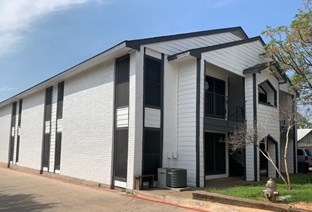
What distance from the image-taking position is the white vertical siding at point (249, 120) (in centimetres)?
1561

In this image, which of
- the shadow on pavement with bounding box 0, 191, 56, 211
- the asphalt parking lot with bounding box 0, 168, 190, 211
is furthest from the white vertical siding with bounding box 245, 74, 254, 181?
the shadow on pavement with bounding box 0, 191, 56, 211

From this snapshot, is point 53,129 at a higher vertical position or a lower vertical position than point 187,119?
lower

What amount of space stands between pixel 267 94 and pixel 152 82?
8.42 m

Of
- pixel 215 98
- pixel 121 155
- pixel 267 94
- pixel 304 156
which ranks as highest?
pixel 267 94

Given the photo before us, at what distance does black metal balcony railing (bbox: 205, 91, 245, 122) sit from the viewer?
52.4 ft

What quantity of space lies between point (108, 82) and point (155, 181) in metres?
4.75

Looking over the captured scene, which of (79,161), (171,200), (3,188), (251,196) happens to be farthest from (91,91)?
(251,196)

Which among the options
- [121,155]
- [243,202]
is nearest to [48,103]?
[121,155]

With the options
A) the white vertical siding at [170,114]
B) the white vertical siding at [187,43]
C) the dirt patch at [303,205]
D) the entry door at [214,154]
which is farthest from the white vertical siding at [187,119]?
the dirt patch at [303,205]

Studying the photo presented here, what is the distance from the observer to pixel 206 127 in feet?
46.5

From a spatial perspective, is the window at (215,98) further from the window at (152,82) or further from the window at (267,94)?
the window at (152,82)

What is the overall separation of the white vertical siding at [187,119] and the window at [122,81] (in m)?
2.46

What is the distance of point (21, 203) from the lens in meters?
10.8

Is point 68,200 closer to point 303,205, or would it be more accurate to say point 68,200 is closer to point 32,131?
point 303,205
